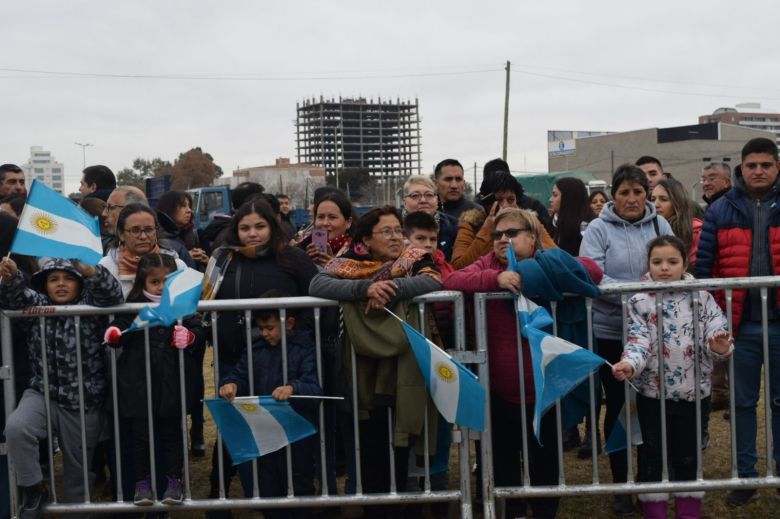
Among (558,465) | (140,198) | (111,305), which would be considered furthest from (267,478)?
(140,198)

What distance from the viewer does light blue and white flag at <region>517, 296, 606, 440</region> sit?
4.24 meters

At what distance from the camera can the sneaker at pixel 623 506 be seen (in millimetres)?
5094

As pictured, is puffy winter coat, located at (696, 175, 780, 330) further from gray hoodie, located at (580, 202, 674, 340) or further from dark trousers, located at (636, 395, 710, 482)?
dark trousers, located at (636, 395, 710, 482)

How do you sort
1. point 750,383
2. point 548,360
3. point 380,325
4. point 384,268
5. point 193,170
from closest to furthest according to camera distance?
1. point 548,360
2. point 380,325
3. point 384,268
4. point 750,383
5. point 193,170

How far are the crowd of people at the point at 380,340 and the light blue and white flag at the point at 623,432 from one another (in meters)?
0.13

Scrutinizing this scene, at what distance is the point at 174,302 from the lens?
4.34 m

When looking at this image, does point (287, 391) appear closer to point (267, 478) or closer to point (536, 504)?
point (267, 478)

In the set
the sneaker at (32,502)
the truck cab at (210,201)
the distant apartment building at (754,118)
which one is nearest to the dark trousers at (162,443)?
the sneaker at (32,502)

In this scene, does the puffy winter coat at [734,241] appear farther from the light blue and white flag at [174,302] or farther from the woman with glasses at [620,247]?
the light blue and white flag at [174,302]

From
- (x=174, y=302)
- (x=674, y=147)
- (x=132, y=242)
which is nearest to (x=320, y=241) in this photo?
(x=132, y=242)

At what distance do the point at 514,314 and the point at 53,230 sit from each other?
7.73 ft

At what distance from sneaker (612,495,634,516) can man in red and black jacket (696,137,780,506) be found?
0.58 metres

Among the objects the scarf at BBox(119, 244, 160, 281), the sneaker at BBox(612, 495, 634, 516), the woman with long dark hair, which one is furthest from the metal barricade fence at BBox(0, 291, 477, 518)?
the woman with long dark hair

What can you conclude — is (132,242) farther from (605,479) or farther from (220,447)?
(605,479)
